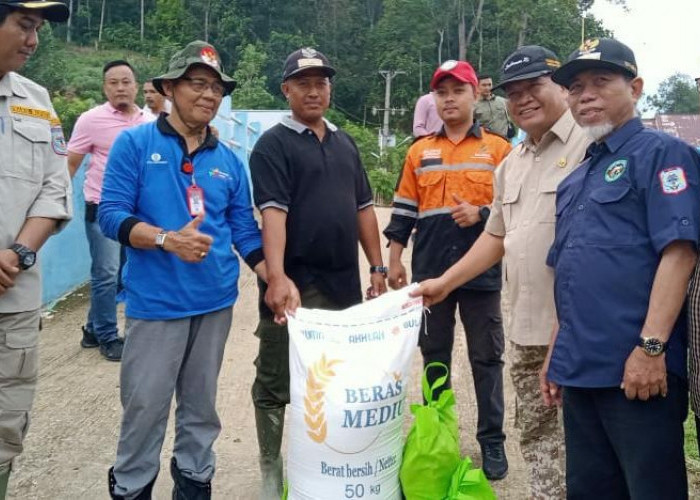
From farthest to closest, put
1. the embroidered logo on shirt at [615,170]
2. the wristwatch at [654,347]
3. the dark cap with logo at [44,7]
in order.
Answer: the dark cap with logo at [44,7]
the embroidered logo on shirt at [615,170]
the wristwatch at [654,347]

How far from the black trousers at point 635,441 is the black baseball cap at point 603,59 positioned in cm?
102

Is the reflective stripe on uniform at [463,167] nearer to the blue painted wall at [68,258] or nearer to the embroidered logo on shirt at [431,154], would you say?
the embroidered logo on shirt at [431,154]

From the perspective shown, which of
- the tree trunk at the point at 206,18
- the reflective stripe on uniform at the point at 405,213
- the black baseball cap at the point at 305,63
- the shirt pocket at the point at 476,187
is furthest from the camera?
the tree trunk at the point at 206,18

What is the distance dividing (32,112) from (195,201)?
72 centimetres

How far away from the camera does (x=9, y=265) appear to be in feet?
8.45

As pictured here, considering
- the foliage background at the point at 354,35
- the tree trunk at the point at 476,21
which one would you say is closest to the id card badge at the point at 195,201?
the foliage background at the point at 354,35

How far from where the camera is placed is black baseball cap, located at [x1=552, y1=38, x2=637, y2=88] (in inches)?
90.9

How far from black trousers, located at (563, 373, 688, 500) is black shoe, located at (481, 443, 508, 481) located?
129cm

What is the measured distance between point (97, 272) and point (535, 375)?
12.3ft

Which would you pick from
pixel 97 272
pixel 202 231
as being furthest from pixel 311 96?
pixel 97 272

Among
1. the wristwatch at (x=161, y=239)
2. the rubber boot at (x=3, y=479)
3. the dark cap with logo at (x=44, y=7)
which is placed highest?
the dark cap with logo at (x=44, y=7)

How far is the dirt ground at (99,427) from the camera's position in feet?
11.7

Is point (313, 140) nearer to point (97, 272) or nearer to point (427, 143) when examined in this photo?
point (427, 143)

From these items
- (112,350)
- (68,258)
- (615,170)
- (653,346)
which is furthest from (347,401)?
(68,258)
